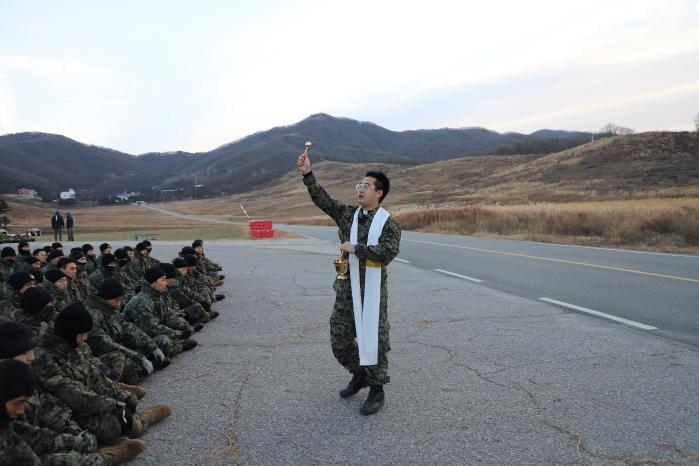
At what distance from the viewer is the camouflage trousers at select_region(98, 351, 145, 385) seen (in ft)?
15.3

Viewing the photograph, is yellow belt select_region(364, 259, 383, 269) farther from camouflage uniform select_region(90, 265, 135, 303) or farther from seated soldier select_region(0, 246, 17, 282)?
seated soldier select_region(0, 246, 17, 282)

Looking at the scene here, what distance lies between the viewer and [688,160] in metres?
61.2

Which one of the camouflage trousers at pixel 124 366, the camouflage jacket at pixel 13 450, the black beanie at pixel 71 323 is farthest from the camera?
the camouflage trousers at pixel 124 366

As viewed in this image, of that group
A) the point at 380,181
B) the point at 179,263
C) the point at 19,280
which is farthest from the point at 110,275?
the point at 380,181

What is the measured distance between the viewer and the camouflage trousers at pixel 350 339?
4.13 m

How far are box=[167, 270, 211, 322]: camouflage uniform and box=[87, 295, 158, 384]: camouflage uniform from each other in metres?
1.72

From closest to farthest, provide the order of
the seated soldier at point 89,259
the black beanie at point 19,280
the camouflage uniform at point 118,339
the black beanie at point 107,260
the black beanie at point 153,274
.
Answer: the camouflage uniform at point 118,339 → the black beanie at point 19,280 → the black beanie at point 153,274 → the black beanie at point 107,260 → the seated soldier at point 89,259

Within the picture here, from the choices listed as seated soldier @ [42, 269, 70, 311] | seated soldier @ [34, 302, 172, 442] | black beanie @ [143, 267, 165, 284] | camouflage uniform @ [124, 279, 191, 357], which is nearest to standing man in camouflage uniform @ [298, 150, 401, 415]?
seated soldier @ [34, 302, 172, 442]

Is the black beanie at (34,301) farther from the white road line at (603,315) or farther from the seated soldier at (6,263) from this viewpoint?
the white road line at (603,315)

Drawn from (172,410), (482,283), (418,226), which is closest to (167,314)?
(172,410)

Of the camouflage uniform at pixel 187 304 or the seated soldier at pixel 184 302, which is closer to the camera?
the seated soldier at pixel 184 302

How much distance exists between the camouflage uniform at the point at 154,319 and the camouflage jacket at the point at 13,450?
2730 millimetres

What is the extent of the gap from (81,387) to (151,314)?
95.8 inches

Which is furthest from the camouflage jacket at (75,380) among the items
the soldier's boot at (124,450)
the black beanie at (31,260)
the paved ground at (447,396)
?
the black beanie at (31,260)
